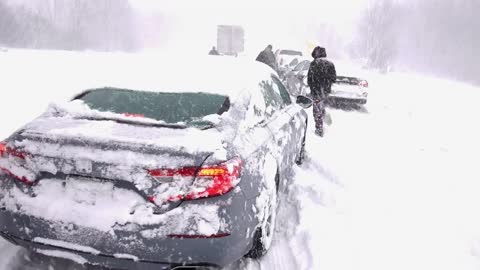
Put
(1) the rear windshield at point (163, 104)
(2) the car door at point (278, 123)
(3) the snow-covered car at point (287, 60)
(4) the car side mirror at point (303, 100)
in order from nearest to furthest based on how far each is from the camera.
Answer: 1. (1) the rear windshield at point (163, 104)
2. (2) the car door at point (278, 123)
3. (4) the car side mirror at point (303, 100)
4. (3) the snow-covered car at point (287, 60)

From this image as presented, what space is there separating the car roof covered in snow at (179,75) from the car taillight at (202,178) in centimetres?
97

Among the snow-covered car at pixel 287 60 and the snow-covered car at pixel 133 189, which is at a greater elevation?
the snow-covered car at pixel 287 60

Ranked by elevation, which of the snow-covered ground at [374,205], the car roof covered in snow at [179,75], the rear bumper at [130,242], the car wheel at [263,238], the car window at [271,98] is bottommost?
the snow-covered ground at [374,205]

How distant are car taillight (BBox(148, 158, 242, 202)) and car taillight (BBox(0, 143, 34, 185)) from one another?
0.87m

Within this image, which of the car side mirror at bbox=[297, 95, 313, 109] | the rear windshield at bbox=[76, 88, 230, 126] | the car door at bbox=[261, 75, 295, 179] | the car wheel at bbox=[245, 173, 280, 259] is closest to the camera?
the rear windshield at bbox=[76, 88, 230, 126]

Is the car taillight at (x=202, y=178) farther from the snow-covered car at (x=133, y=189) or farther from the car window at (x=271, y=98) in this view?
the car window at (x=271, y=98)

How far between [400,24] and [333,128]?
81465 millimetres

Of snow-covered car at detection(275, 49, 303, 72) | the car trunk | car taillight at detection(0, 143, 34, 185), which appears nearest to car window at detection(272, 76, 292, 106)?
the car trunk

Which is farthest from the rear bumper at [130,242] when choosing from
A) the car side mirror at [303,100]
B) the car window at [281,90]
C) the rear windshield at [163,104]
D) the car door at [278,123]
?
the car side mirror at [303,100]

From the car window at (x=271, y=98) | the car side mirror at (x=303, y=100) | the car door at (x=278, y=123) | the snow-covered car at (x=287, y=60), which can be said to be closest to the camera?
the car door at (x=278, y=123)

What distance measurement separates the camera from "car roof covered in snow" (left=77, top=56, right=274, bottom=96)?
344 centimetres

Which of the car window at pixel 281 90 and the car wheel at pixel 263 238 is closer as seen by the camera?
the car wheel at pixel 263 238

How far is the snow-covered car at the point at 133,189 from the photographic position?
2494 millimetres

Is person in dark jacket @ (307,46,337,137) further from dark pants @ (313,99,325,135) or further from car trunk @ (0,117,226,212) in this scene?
car trunk @ (0,117,226,212)
